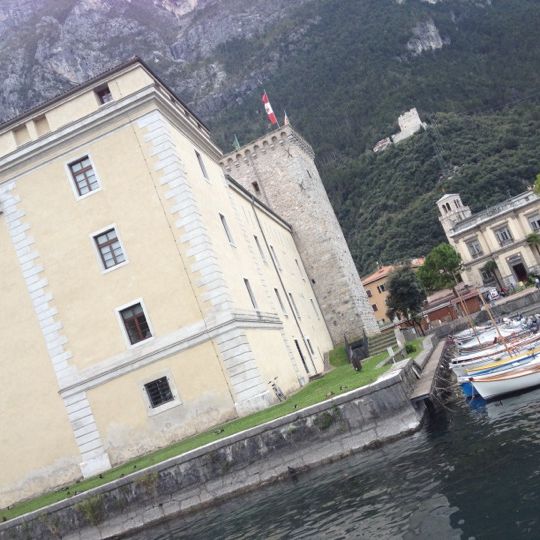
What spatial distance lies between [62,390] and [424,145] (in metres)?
111

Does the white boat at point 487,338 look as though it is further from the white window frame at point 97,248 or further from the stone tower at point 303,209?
the white window frame at point 97,248

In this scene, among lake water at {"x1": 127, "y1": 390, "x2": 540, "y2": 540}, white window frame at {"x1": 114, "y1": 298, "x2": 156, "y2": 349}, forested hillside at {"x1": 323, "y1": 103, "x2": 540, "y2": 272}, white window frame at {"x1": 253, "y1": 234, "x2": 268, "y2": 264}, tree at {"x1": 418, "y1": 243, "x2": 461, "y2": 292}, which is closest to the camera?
lake water at {"x1": 127, "y1": 390, "x2": 540, "y2": 540}

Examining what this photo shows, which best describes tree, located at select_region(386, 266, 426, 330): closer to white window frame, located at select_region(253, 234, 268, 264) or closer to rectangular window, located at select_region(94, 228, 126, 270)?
white window frame, located at select_region(253, 234, 268, 264)

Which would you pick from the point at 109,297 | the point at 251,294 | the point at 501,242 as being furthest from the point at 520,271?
the point at 109,297

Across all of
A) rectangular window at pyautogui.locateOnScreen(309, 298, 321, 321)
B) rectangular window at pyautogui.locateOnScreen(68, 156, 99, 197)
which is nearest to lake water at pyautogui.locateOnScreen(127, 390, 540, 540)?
rectangular window at pyautogui.locateOnScreen(68, 156, 99, 197)

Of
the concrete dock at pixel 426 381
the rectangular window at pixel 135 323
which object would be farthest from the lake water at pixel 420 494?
the rectangular window at pixel 135 323

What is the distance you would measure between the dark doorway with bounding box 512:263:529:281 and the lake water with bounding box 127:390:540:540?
5633 centimetres

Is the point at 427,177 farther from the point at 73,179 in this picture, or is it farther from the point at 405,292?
the point at 73,179

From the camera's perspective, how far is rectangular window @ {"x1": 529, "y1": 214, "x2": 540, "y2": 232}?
224 feet

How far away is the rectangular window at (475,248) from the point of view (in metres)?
73.9

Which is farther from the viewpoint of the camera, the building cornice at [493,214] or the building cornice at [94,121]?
the building cornice at [493,214]

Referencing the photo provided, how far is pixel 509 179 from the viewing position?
3888 inches

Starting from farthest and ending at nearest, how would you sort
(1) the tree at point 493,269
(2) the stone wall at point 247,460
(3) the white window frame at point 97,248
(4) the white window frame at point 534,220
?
(1) the tree at point 493,269, (4) the white window frame at point 534,220, (3) the white window frame at point 97,248, (2) the stone wall at point 247,460

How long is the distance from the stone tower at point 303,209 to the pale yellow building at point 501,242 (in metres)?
27.2
